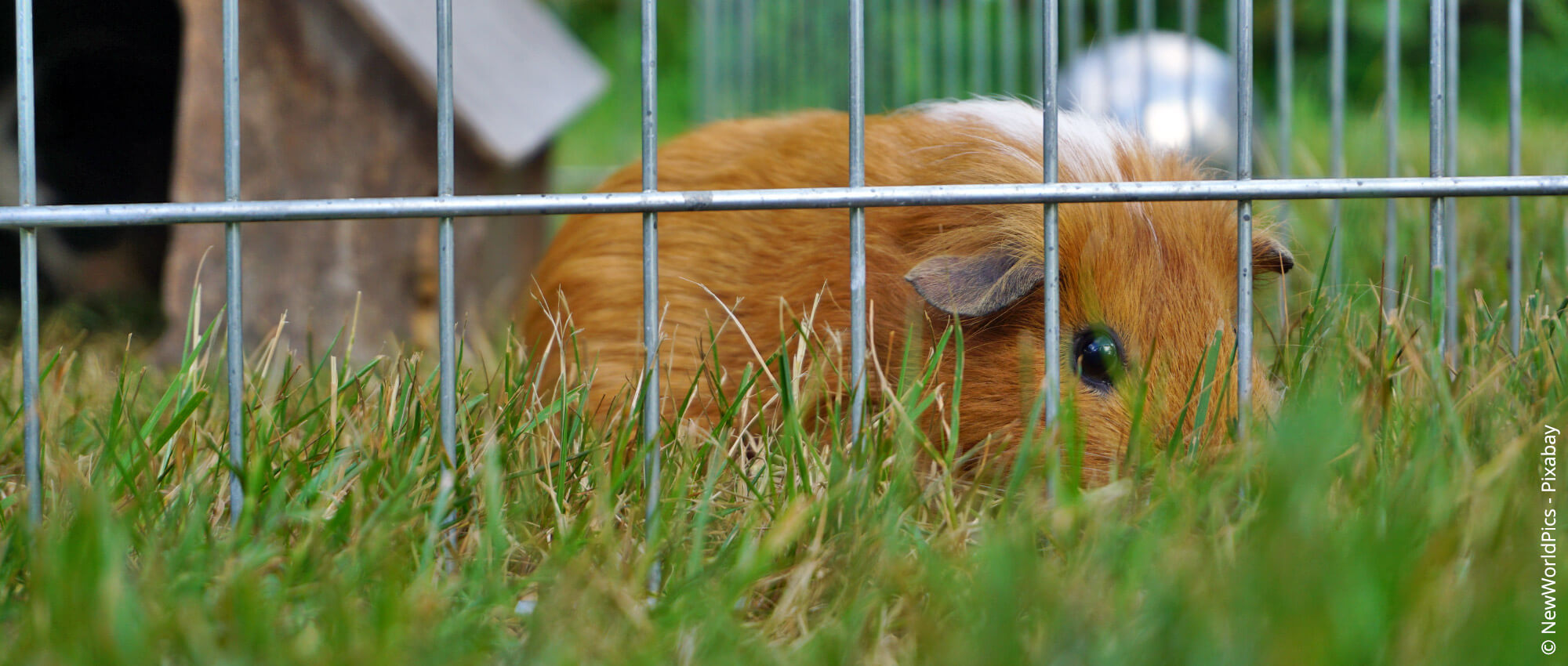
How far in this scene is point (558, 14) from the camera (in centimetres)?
959

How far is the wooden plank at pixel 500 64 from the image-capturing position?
3.08m

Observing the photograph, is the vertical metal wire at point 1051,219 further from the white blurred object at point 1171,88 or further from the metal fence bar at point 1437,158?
the white blurred object at point 1171,88

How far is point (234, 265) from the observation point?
1.37m

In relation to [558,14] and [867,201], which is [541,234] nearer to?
[867,201]

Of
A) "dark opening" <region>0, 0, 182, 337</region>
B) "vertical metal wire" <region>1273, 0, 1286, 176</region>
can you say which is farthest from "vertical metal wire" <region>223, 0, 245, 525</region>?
"vertical metal wire" <region>1273, 0, 1286, 176</region>

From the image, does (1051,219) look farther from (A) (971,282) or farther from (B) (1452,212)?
(B) (1452,212)

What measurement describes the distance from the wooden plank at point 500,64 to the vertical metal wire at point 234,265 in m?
1.70

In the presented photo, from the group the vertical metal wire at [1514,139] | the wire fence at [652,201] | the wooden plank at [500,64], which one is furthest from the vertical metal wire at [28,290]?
the vertical metal wire at [1514,139]

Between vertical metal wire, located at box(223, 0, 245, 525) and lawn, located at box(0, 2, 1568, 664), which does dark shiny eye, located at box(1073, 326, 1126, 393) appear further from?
vertical metal wire, located at box(223, 0, 245, 525)

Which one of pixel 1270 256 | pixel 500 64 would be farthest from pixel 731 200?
pixel 500 64

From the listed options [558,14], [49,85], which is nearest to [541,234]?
[49,85]

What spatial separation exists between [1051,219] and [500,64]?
2604 millimetres

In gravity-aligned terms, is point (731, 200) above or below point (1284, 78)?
below

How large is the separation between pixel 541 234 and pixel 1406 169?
2755mm
